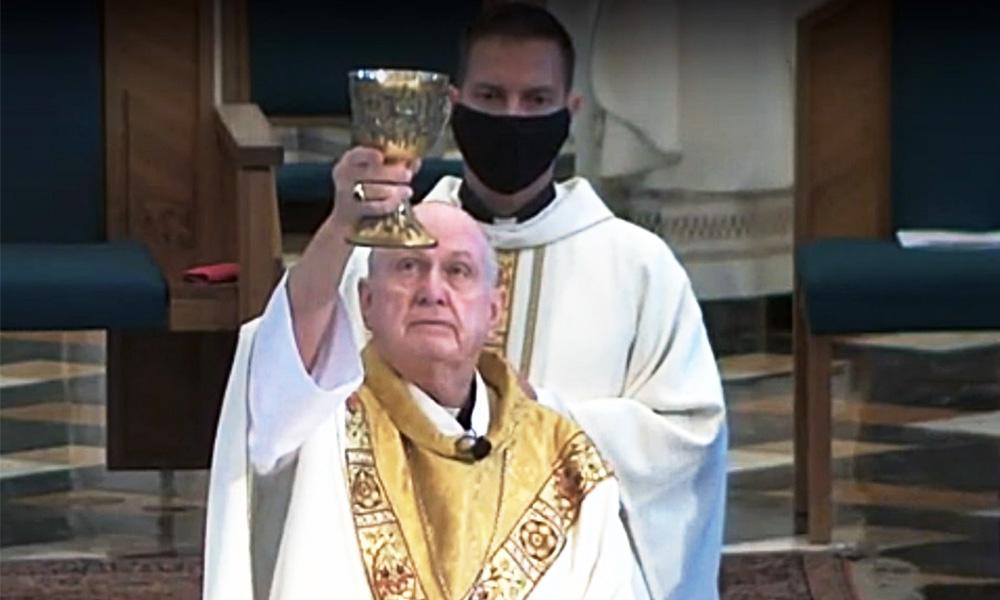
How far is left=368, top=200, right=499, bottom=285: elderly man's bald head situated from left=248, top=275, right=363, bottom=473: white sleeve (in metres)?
0.13

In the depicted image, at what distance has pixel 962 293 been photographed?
5.40 metres

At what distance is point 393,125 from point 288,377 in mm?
342

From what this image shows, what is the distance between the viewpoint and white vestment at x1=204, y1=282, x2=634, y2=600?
299cm

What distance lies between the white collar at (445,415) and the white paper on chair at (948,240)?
2.67 m

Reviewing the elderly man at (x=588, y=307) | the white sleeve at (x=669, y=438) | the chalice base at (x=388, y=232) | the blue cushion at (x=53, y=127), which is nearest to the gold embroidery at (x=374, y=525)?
the chalice base at (x=388, y=232)

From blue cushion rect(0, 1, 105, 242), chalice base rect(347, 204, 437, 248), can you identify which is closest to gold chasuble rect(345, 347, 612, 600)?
chalice base rect(347, 204, 437, 248)

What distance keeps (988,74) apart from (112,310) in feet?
6.56

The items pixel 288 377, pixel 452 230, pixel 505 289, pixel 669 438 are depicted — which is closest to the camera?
pixel 288 377

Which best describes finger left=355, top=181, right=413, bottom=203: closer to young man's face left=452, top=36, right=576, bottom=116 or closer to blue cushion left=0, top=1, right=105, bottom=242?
young man's face left=452, top=36, right=576, bottom=116

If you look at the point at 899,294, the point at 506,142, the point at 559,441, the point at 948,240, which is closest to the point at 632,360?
the point at 506,142

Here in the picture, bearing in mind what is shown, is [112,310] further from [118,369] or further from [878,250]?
[878,250]

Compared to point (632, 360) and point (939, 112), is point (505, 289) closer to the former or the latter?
point (632, 360)

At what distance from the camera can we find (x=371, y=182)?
280 centimetres

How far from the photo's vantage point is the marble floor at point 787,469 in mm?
5500
